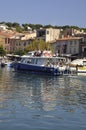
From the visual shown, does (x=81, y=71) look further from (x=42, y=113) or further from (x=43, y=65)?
(x=42, y=113)

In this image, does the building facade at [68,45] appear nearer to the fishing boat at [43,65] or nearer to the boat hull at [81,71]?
the fishing boat at [43,65]

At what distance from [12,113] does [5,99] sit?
547 cm

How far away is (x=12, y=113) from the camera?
879 inches

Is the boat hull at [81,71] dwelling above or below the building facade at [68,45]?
below

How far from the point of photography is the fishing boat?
61594 mm

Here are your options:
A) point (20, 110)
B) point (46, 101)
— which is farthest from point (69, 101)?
point (20, 110)

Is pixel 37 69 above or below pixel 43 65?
below

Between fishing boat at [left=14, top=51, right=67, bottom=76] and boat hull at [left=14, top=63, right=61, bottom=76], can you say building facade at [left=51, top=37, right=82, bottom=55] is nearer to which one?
fishing boat at [left=14, top=51, right=67, bottom=76]

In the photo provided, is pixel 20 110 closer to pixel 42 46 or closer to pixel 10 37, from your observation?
pixel 42 46

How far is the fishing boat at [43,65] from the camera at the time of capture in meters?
61.6

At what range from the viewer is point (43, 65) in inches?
2549

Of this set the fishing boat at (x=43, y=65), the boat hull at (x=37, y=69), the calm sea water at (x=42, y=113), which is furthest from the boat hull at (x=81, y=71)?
the calm sea water at (x=42, y=113)

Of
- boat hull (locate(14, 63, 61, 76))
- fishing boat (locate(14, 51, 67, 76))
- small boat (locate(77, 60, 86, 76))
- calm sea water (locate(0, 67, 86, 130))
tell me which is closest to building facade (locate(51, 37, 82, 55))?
fishing boat (locate(14, 51, 67, 76))

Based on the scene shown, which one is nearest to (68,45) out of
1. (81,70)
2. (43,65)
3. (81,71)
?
(81,70)
